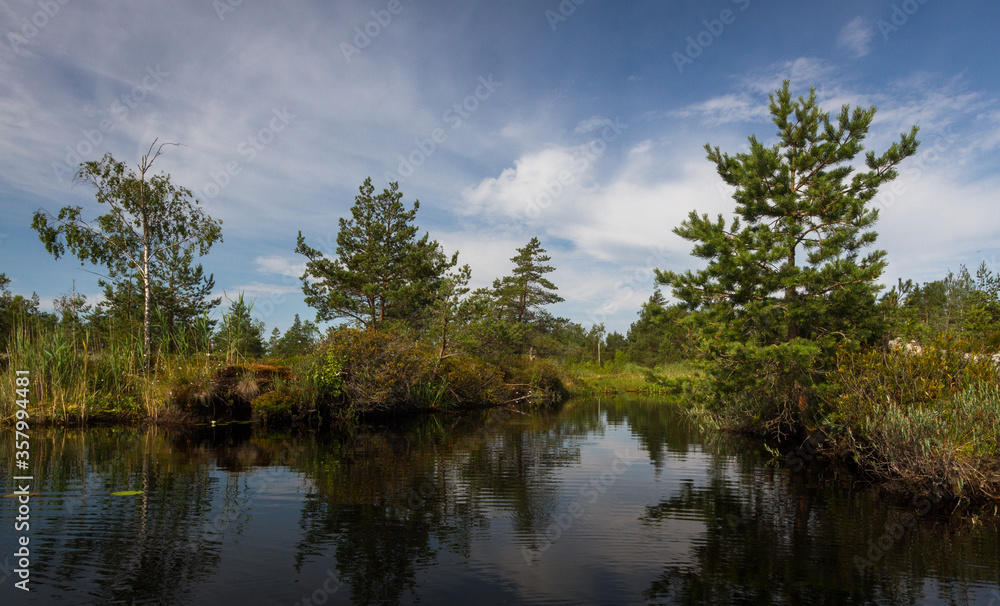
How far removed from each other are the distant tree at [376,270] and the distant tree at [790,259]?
21.0 m

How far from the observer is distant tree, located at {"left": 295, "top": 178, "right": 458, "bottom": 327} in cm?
3166

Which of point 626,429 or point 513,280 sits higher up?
point 513,280

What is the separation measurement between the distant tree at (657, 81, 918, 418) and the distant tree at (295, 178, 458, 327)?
2103 centimetres

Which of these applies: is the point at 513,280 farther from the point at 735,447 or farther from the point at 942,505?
the point at 942,505

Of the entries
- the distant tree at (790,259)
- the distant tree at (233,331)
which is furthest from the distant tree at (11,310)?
the distant tree at (790,259)

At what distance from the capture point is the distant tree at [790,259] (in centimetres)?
1309

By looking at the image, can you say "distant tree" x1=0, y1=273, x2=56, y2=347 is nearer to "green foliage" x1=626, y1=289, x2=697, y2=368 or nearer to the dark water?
the dark water

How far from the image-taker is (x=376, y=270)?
3184cm

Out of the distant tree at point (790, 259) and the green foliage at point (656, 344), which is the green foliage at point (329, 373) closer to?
the distant tree at point (790, 259)

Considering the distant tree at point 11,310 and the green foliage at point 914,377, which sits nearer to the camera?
the green foliage at point 914,377

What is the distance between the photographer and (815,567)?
6.00 metres

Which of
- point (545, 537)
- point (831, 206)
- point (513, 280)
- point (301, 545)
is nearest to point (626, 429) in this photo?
point (831, 206)

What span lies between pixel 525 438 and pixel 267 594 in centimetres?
1244

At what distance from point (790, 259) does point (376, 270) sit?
23.4 m
